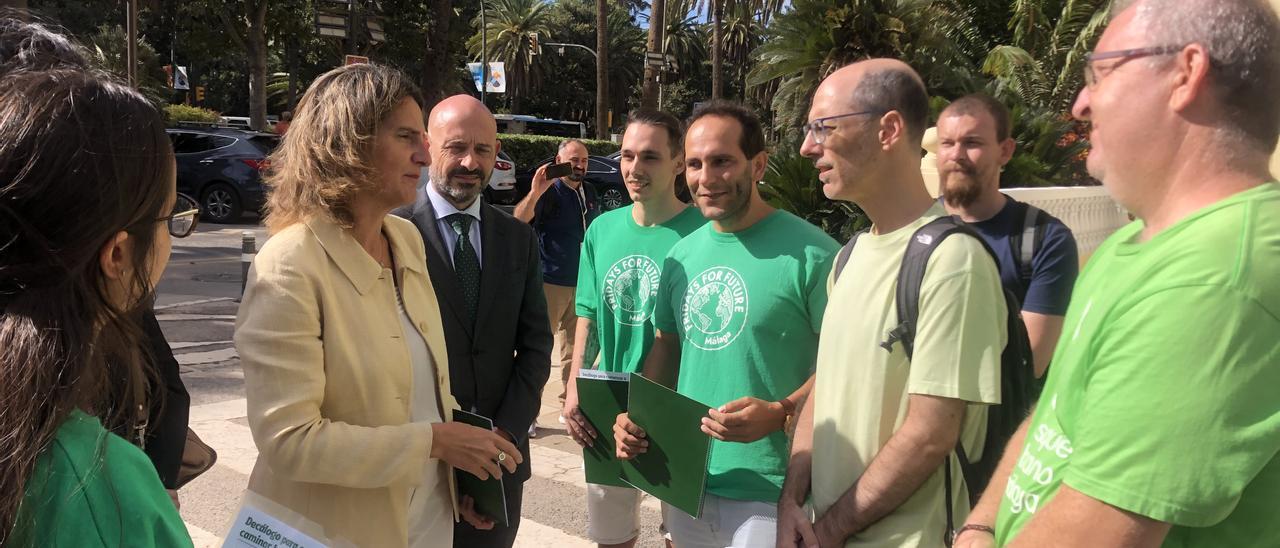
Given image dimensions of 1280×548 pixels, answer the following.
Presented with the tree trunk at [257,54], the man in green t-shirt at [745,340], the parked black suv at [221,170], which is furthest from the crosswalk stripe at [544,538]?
the tree trunk at [257,54]

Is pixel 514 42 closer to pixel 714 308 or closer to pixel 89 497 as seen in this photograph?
pixel 714 308

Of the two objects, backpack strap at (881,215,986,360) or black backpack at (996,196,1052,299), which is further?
black backpack at (996,196,1052,299)

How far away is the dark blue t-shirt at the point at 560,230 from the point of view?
707cm

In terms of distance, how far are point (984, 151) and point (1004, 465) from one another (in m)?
2.54

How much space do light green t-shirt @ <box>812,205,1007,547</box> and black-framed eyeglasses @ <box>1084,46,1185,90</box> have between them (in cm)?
65

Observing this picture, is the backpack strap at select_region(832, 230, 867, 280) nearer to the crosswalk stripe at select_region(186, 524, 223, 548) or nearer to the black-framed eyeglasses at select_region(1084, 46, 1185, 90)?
the black-framed eyeglasses at select_region(1084, 46, 1185, 90)

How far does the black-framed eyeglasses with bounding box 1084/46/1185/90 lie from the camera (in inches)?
56.3

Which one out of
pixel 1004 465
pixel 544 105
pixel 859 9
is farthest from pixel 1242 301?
pixel 544 105

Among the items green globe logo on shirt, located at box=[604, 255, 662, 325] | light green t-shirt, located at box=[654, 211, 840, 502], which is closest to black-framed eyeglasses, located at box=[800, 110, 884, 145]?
light green t-shirt, located at box=[654, 211, 840, 502]

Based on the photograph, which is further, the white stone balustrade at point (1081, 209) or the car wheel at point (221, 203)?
the car wheel at point (221, 203)

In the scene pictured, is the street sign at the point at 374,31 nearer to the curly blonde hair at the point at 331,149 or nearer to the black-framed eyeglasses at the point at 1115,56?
the curly blonde hair at the point at 331,149

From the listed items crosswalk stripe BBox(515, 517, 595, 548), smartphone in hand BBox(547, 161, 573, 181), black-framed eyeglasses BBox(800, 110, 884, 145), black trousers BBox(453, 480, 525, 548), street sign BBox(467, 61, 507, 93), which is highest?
street sign BBox(467, 61, 507, 93)

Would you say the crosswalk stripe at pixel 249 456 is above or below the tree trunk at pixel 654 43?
below

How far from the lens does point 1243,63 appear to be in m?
1.37
